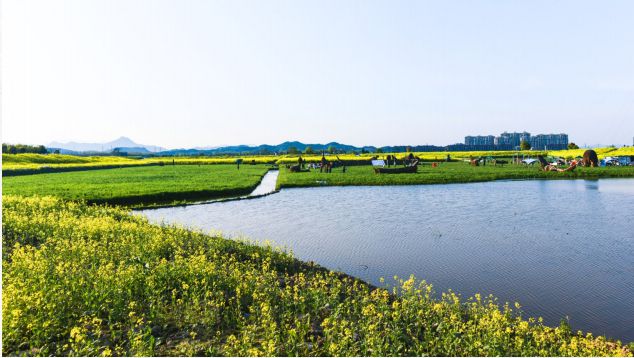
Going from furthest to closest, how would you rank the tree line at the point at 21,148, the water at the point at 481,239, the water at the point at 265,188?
the tree line at the point at 21,148 < the water at the point at 265,188 < the water at the point at 481,239

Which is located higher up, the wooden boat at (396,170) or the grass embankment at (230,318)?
the wooden boat at (396,170)

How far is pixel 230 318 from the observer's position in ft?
30.2

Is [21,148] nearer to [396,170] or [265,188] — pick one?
[265,188]

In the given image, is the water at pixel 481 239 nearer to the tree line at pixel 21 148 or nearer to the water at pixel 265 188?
the water at pixel 265 188

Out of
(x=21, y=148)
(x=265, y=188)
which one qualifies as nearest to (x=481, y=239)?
(x=265, y=188)

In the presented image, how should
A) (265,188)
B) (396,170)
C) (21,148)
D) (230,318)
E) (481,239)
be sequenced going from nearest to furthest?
(230,318) → (481,239) → (265,188) → (396,170) → (21,148)

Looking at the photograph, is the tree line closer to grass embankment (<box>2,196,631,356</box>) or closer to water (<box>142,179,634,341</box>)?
water (<box>142,179,634,341</box>)

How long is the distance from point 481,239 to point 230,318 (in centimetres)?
1308

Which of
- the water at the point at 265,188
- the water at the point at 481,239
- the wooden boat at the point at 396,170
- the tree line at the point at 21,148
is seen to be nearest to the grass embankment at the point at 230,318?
the water at the point at 481,239

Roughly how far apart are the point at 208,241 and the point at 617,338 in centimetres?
1278

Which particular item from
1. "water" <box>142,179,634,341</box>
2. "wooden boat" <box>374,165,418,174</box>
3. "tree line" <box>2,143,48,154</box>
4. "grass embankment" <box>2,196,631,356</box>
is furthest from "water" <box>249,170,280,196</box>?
"tree line" <box>2,143,48,154</box>

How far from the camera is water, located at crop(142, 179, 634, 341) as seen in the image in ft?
38.4

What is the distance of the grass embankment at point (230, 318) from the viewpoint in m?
7.66

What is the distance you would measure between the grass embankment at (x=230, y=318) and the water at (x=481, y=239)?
5.57 feet
